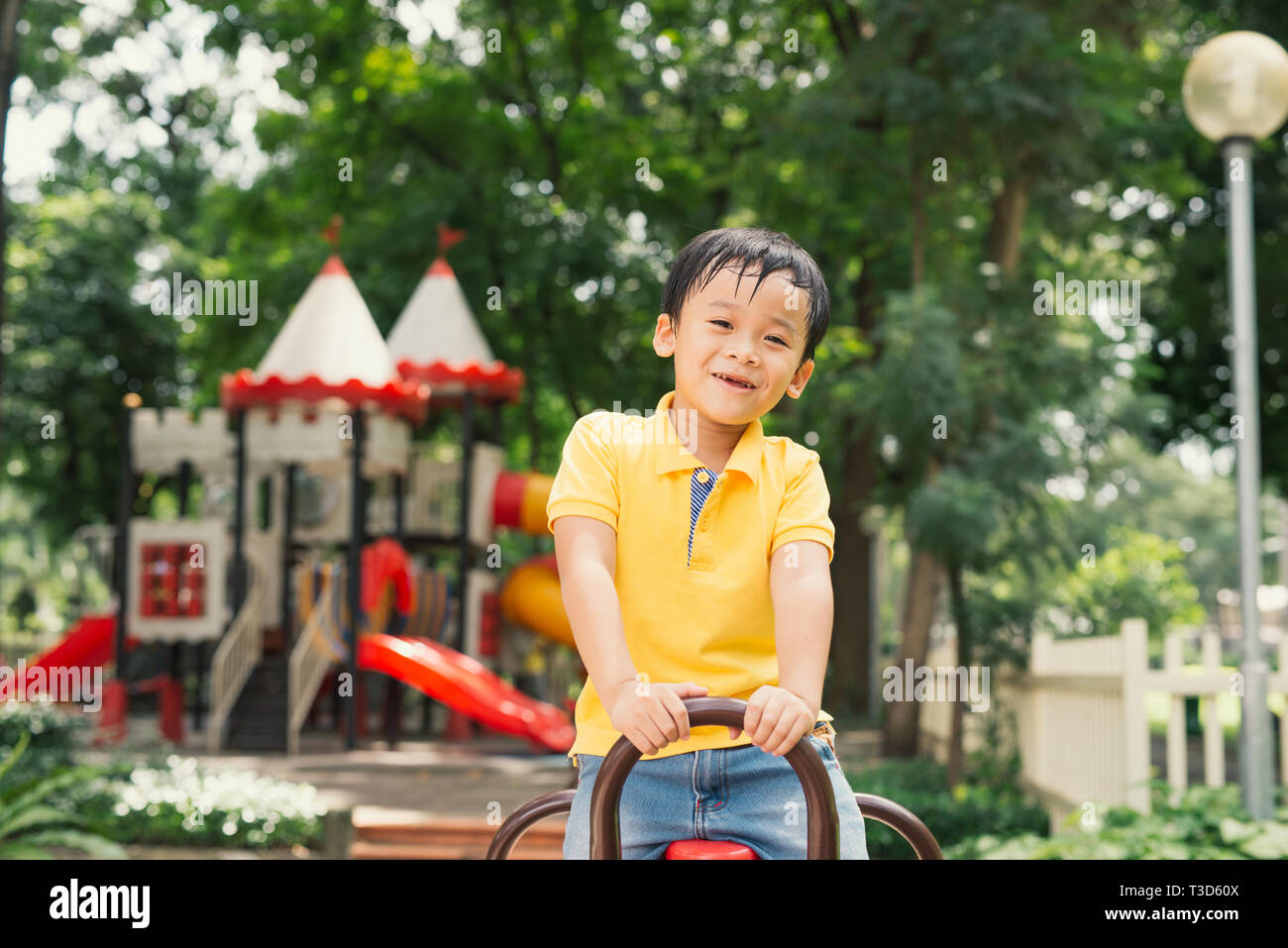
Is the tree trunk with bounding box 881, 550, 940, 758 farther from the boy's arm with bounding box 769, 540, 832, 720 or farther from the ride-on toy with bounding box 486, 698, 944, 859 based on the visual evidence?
the ride-on toy with bounding box 486, 698, 944, 859

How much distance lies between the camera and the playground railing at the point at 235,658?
13141 mm

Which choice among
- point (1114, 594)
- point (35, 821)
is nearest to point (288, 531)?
point (1114, 594)

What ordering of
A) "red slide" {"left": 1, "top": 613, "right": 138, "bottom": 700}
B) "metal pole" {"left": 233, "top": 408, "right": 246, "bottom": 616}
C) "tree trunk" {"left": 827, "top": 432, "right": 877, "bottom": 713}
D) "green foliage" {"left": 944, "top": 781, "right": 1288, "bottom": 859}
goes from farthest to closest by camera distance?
"tree trunk" {"left": 827, "top": 432, "right": 877, "bottom": 713}, "red slide" {"left": 1, "top": 613, "right": 138, "bottom": 700}, "metal pole" {"left": 233, "top": 408, "right": 246, "bottom": 616}, "green foliage" {"left": 944, "top": 781, "right": 1288, "bottom": 859}

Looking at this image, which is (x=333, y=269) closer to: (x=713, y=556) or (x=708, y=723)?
(x=713, y=556)

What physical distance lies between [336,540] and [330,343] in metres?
3.96

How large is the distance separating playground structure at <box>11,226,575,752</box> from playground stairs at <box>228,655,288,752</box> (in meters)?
0.02

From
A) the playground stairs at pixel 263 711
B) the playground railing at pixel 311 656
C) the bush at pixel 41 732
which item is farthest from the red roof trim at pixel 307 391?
the bush at pixel 41 732

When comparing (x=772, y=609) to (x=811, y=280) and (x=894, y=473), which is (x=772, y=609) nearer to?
(x=811, y=280)

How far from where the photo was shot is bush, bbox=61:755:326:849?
24.2ft

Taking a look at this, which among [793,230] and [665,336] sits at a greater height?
[793,230]

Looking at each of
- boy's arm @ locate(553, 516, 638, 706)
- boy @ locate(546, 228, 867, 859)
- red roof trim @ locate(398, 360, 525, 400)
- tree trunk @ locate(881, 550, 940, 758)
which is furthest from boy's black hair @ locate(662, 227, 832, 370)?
red roof trim @ locate(398, 360, 525, 400)

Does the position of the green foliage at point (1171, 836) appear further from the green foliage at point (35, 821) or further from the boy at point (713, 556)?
the green foliage at point (35, 821)

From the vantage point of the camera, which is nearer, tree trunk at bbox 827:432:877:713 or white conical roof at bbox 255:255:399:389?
white conical roof at bbox 255:255:399:389

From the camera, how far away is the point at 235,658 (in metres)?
14.0
